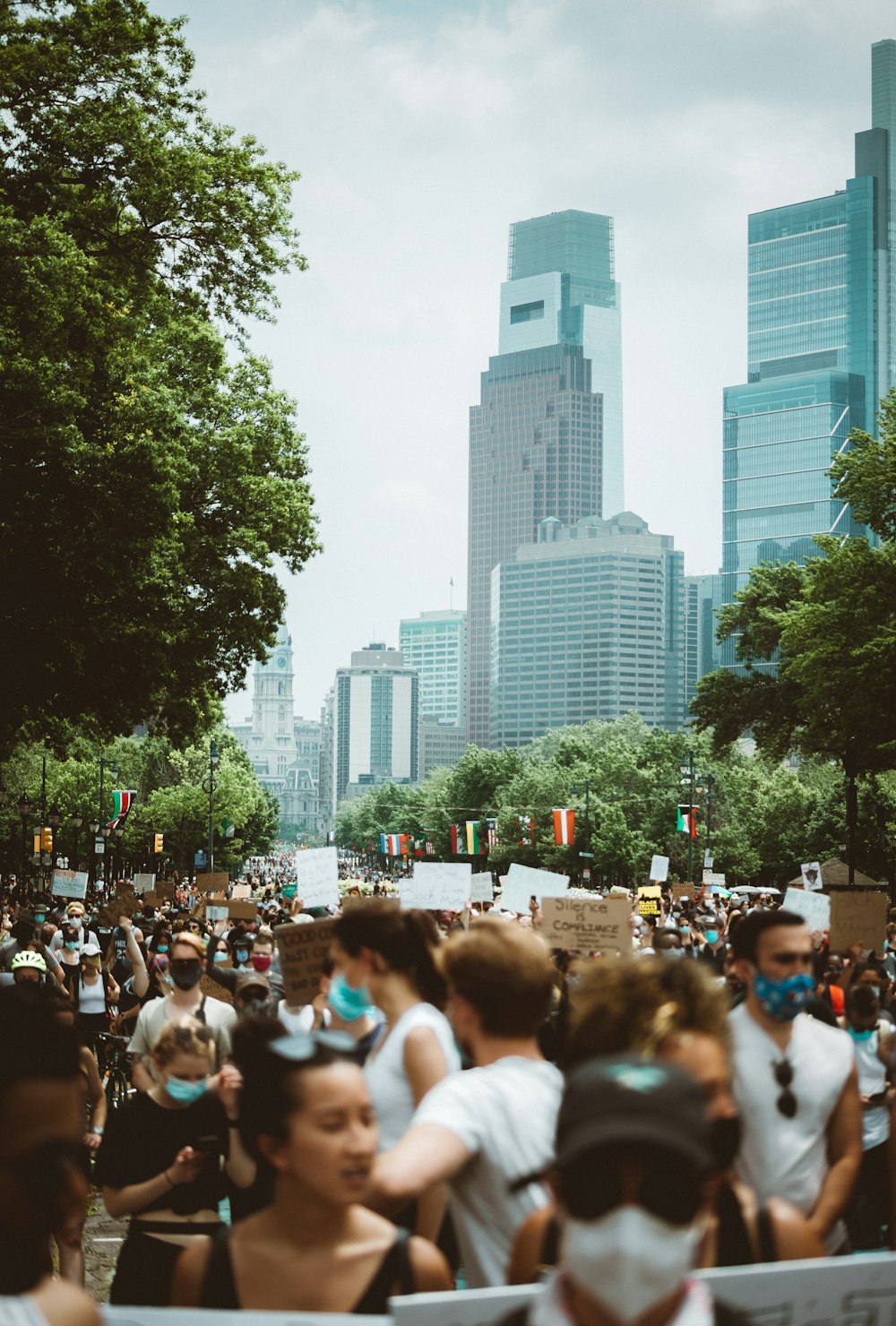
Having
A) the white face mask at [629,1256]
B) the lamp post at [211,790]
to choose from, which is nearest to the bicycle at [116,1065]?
the white face mask at [629,1256]

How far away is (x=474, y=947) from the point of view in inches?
138

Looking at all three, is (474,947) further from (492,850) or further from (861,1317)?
(492,850)

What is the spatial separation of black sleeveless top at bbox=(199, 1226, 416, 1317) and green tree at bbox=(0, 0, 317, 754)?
53.4 feet

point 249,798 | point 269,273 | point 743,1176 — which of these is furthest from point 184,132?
point 249,798

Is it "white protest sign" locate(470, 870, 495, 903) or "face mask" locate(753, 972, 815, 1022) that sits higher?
"face mask" locate(753, 972, 815, 1022)

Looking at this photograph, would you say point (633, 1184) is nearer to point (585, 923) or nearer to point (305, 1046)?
point (305, 1046)

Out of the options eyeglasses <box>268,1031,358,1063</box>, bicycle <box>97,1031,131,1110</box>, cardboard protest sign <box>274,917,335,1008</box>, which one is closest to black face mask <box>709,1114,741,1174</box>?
eyeglasses <box>268,1031,358,1063</box>

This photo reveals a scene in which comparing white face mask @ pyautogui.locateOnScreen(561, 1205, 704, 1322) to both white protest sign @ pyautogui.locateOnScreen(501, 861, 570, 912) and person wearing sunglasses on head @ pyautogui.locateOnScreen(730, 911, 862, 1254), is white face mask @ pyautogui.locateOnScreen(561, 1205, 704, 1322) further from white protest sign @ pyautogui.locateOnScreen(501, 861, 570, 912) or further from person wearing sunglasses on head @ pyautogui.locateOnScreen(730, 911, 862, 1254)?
white protest sign @ pyautogui.locateOnScreen(501, 861, 570, 912)

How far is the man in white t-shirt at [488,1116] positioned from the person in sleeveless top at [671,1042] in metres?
0.21

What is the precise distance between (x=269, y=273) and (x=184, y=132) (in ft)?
7.87

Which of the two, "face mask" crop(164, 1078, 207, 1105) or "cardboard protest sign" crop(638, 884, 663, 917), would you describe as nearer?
"face mask" crop(164, 1078, 207, 1105)

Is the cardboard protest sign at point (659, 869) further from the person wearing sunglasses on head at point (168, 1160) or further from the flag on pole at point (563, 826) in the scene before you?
the person wearing sunglasses on head at point (168, 1160)

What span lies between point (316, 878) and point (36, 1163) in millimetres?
10821

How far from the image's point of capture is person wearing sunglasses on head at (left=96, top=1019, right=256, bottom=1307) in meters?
4.60
